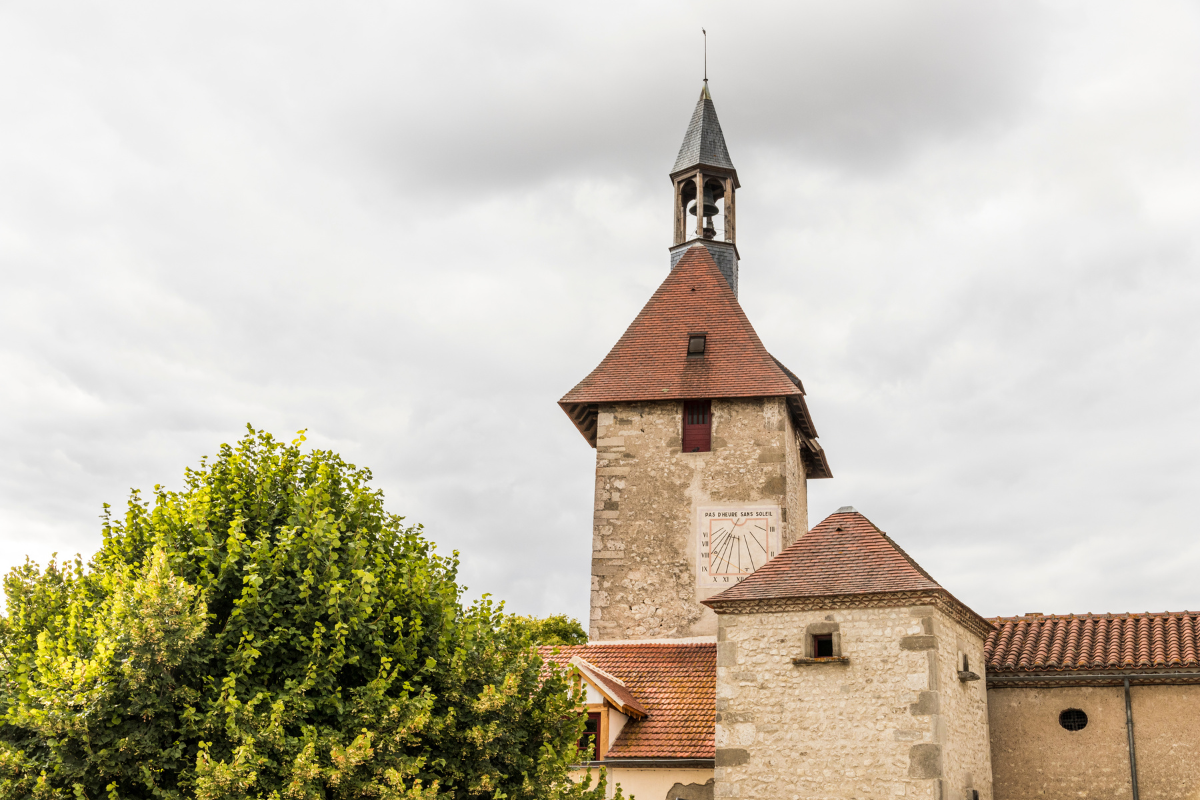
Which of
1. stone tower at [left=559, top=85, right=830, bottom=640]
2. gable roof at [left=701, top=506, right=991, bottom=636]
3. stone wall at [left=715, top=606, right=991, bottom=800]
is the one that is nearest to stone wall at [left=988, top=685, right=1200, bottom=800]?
stone wall at [left=715, top=606, right=991, bottom=800]

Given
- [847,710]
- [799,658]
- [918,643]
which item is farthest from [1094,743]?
[799,658]

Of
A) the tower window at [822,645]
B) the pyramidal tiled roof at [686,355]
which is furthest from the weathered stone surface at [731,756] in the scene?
the pyramidal tiled roof at [686,355]

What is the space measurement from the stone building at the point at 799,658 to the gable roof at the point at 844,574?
3 cm

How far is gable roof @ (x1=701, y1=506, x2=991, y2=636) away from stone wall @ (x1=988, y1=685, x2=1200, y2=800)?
1569mm

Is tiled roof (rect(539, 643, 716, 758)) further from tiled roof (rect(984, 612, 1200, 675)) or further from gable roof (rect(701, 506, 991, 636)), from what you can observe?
tiled roof (rect(984, 612, 1200, 675))

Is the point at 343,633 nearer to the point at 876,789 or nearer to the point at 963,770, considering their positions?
the point at 876,789

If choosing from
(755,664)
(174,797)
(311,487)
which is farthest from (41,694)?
(755,664)

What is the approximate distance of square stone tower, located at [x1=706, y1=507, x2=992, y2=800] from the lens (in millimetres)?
15109

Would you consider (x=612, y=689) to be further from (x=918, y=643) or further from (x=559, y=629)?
(x=559, y=629)

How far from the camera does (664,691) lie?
19.0m

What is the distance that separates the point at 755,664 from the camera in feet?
53.0

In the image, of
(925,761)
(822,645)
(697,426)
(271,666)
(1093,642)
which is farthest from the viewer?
(697,426)

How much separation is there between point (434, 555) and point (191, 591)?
3304mm

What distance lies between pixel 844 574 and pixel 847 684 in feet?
5.25
